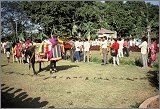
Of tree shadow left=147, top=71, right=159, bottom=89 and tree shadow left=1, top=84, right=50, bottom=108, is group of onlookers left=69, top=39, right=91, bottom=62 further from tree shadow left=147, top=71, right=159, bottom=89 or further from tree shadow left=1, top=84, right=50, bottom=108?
tree shadow left=1, top=84, right=50, bottom=108

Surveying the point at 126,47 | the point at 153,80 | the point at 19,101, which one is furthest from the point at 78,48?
the point at 19,101

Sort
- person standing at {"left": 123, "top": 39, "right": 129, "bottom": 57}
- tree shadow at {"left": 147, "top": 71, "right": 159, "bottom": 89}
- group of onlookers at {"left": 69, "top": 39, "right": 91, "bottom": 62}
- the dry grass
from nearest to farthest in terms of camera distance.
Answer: the dry grass → tree shadow at {"left": 147, "top": 71, "right": 159, "bottom": 89} → group of onlookers at {"left": 69, "top": 39, "right": 91, "bottom": 62} → person standing at {"left": 123, "top": 39, "right": 129, "bottom": 57}

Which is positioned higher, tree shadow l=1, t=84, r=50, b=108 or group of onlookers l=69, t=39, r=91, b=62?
group of onlookers l=69, t=39, r=91, b=62

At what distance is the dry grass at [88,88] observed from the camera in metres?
8.24

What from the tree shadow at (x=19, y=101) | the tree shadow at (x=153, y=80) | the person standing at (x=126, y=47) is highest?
the person standing at (x=126, y=47)

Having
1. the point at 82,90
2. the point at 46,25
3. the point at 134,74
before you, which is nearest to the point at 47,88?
the point at 82,90

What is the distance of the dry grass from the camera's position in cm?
824

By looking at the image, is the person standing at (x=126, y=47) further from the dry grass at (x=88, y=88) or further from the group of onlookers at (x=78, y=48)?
the dry grass at (x=88, y=88)

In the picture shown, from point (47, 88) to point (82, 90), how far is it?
1266 mm

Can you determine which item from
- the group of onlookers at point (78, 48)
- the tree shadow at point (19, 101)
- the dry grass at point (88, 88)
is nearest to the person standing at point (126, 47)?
the group of onlookers at point (78, 48)

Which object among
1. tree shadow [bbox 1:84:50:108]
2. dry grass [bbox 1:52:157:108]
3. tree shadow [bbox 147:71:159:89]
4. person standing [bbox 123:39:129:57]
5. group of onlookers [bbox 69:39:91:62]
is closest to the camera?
tree shadow [bbox 1:84:50:108]

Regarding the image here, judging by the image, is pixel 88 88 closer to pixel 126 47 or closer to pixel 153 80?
pixel 153 80

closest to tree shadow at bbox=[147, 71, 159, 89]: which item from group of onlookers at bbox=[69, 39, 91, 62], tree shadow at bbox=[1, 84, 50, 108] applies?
tree shadow at bbox=[1, 84, 50, 108]

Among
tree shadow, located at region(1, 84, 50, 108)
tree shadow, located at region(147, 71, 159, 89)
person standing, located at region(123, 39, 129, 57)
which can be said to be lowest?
tree shadow, located at region(1, 84, 50, 108)
